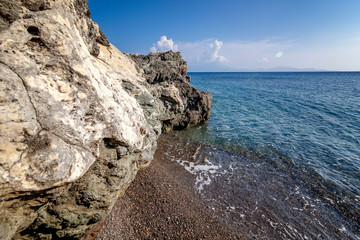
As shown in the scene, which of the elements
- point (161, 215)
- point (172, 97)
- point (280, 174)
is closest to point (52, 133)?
point (161, 215)

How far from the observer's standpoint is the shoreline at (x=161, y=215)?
5863mm

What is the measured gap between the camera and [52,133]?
3.73 meters

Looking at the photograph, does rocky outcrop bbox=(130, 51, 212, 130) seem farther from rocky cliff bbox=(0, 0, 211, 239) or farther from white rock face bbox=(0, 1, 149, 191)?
white rock face bbox=(0, 1, 149, 191)

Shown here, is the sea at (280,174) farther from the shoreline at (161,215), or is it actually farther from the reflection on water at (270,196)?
the shoreline at (161,215)

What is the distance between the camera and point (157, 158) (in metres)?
11.2

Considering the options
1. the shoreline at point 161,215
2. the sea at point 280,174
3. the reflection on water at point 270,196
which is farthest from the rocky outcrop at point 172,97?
the shoreline at point 161,215

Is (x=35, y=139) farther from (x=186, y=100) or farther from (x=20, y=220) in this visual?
(x=186, y=100)

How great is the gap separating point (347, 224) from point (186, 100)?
14.6 meters

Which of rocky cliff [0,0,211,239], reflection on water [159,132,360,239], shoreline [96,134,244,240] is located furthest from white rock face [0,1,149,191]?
reflection on water [159,132,360,239]

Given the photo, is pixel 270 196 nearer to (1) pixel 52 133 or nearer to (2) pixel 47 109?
(1) pixel 52 133

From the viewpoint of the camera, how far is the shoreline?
5.86 metres

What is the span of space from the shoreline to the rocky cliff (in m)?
1.17

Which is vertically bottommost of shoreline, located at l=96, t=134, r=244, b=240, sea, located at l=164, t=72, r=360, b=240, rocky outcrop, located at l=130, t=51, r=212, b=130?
sea, located at l=164, t=72, r=360, b=240

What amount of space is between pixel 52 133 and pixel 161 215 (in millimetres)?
4889
